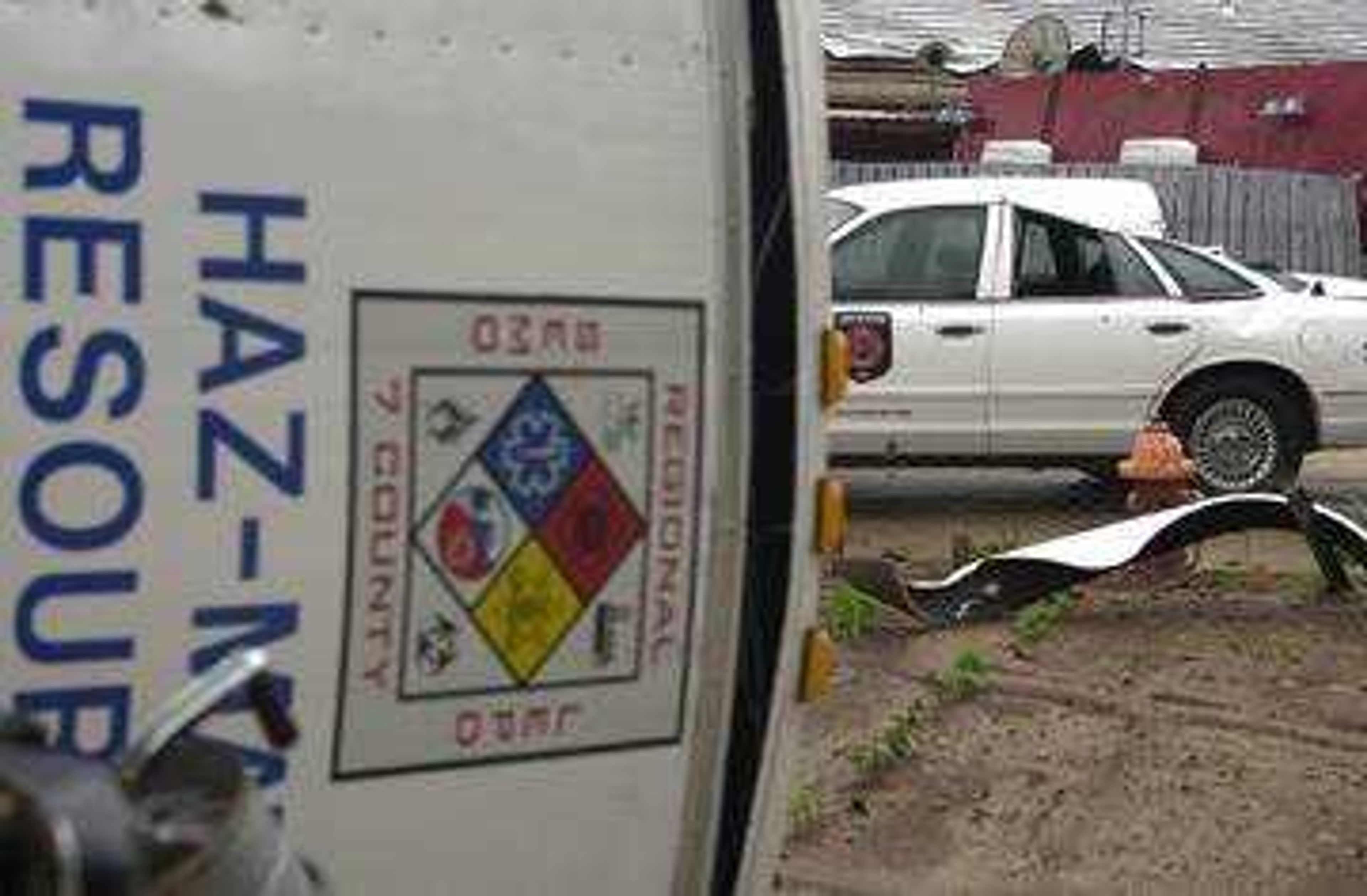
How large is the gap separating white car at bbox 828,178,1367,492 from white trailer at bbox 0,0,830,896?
31.0 ft

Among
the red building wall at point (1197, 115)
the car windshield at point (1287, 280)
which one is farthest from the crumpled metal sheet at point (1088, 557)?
the red building wall at point (1197, 115)

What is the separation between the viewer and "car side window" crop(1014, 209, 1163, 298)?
44.3 ft

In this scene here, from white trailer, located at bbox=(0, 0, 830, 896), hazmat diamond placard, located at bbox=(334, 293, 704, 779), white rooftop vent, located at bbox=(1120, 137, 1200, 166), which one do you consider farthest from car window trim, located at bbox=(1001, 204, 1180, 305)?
hazmat diamond placard, located at bbox=(334, 293, 704, 779)

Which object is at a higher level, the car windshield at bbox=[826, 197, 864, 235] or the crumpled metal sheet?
the car windshield at bbox=[826, 197, 864, 235]

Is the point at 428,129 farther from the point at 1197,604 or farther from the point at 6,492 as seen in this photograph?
the point at 1197,604

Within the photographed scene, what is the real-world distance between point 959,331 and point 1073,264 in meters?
0.78

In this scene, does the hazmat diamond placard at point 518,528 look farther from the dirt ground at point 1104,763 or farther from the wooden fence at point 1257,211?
the wooden fence at point 1257,211

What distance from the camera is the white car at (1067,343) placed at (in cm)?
1340

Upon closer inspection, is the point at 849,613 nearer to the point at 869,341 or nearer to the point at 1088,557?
the point at 1088,557

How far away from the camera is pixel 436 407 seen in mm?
3092

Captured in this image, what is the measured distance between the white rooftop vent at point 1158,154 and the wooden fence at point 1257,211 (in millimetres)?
193

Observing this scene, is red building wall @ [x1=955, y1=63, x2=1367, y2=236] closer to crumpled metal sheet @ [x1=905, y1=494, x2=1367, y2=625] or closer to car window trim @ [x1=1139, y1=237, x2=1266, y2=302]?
car window trim @ [x1=1139, y1=237, x2=1266, y2=302]

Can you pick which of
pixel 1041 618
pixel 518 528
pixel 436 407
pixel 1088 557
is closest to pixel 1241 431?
pixel 1088 557

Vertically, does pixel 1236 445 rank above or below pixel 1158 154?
below
